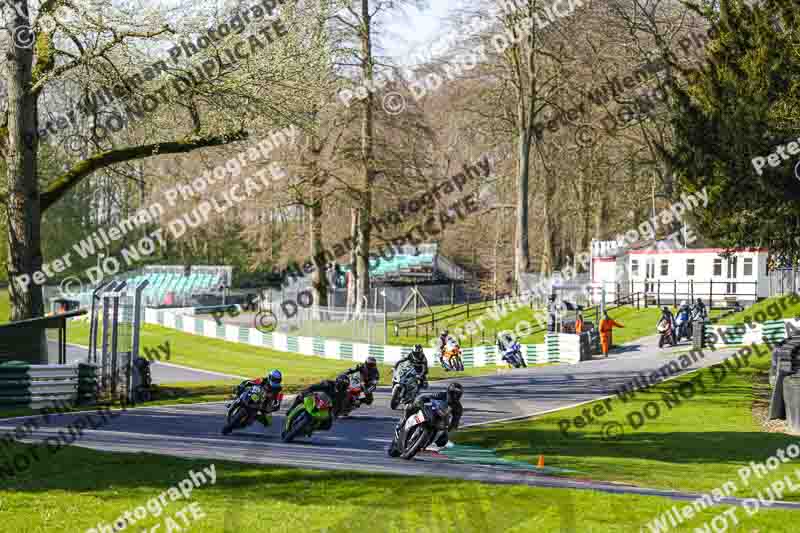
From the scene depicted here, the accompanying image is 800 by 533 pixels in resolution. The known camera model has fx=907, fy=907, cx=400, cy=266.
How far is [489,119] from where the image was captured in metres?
A: 48.2

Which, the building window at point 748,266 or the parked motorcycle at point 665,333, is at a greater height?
the building window at point 748,266

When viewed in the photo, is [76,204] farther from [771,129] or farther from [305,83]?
[771,129]

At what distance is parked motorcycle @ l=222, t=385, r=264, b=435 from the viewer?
49.1 ft

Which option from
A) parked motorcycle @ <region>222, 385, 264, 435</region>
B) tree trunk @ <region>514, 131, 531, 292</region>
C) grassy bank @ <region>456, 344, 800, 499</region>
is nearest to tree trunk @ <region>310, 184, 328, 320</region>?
tree trunk @ <region>514, 131, 531, 292</region>

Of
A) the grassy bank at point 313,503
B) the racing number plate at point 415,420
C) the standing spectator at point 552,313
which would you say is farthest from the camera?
the standing spectator at point 552,313

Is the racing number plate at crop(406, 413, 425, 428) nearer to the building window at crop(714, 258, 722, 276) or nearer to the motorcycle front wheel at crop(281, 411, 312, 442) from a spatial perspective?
the motorcycle front wheel at crop(281, 411, 312, 442)

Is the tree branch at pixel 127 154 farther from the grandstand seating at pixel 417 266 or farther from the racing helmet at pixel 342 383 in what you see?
the grandstand seating at pixel 417 266

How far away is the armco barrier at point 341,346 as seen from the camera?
33188mm

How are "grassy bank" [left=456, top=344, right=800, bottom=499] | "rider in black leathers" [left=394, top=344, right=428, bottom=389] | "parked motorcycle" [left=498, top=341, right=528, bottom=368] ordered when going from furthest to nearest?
"parked motorcycle" [left=498, top=341, right=528, bottom=368] → "rider in black leathers" [left=394, top=344, right=428, bottom=389] → "grassy bank" [left=456, top=344, right=800, bottom=499]

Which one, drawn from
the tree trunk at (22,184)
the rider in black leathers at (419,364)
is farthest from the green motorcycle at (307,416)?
the tree trunk at (22,184)

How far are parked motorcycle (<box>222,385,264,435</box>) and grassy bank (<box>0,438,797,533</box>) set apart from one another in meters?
4.11

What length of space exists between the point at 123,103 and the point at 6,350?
19.2 ft

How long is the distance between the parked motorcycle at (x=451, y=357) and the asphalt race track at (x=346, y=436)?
495 centimetres

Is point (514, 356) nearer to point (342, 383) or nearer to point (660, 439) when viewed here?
point (660, 439)
